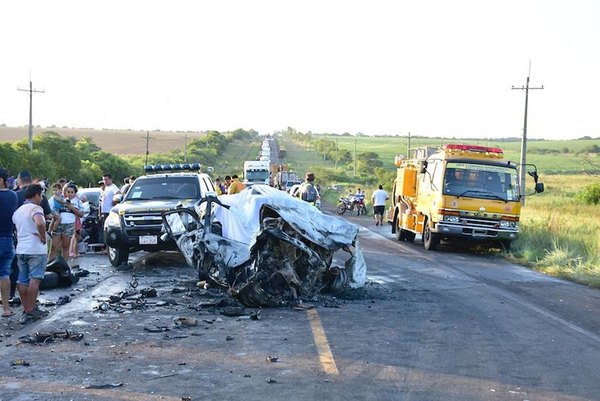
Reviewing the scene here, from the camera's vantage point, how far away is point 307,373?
6617 mm

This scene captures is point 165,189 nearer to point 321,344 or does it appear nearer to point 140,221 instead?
point 140,221

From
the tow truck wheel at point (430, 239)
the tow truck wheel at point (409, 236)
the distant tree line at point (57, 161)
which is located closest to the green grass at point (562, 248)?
the tow truck wheel at point (430, 239)

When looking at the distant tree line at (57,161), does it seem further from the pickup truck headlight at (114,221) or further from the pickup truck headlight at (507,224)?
the pickup truck headlight at (507,224)

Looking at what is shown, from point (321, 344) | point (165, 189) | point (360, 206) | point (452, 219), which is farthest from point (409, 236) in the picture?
point (360, 206)

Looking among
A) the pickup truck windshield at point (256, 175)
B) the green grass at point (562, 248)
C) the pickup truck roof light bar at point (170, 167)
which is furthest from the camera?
the pickup truck windshield at point (256, 175)

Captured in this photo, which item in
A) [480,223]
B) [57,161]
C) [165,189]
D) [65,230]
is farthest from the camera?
[57,161]

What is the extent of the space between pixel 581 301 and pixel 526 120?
33.2 metres

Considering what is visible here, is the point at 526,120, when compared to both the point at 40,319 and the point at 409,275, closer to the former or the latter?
the point at 409,275

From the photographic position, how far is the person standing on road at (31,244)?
938 cm

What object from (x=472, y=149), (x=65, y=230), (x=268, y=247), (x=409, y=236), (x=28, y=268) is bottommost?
(x=409, y=236)

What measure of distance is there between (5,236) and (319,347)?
4.58 meters

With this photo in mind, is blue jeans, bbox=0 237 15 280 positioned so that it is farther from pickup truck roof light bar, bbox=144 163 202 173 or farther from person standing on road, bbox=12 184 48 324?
pickup truck roof light bar, bbox=144 163 202 173

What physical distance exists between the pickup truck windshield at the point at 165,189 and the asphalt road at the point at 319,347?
3521 millimetres

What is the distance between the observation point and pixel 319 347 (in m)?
7.69
